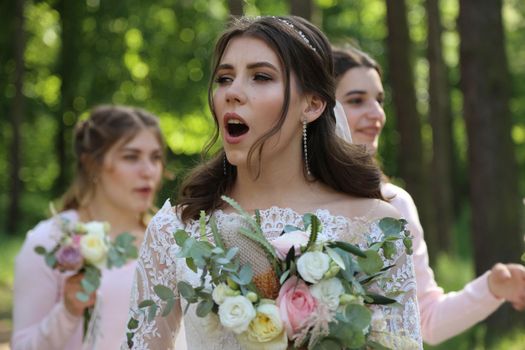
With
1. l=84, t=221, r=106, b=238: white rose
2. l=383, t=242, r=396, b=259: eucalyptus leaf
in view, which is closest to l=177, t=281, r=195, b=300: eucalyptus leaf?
l=383, t=242, r=396, b=259: eucalyptus leaf

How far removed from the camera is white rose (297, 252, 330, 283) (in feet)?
12.0

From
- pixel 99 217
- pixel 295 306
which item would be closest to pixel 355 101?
pixel 99 217

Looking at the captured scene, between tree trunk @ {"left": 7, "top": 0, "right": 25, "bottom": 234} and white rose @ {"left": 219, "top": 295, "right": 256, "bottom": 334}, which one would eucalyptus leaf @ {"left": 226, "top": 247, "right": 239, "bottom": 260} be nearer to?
white rose @ {"left": 219, "top": 295, "right": 256, "bottom": 334}

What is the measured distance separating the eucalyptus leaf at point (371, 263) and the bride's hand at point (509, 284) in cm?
244

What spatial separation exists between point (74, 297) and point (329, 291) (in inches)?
121

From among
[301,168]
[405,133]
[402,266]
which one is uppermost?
[301,168]

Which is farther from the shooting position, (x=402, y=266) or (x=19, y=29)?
(x=19, y=29)

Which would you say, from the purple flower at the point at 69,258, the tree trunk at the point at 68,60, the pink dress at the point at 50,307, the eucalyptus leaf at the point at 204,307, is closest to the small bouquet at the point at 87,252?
the purple flower at the point at 69,258

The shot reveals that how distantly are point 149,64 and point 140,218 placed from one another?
19.8 meters

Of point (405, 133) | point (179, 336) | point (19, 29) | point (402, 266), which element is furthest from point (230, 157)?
point (19, 29)

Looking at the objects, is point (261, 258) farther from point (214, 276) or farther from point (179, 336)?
point (179, 336)

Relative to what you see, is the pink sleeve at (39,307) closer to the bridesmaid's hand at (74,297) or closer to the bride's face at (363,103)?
the bridesmaid's hand at (74,297)

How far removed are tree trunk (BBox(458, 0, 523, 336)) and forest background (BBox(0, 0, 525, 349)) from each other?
0.5 inches

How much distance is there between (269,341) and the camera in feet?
12.0
